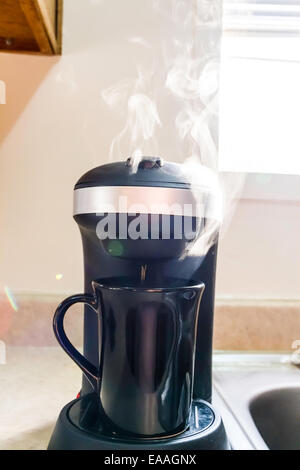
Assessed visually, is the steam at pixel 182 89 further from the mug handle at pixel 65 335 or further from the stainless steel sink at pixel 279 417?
the mug handle at pixel 65 335

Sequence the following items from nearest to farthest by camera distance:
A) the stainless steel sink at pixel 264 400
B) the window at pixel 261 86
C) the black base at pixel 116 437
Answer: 1. the black base at pixel 116 437
2. the stainless steel sink at pixel 264 400
3. the window at pixel 261 86

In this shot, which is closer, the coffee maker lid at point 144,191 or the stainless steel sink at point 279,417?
the coffee maker lid at point 144,191

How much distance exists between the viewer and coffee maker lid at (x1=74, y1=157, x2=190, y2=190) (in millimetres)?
411

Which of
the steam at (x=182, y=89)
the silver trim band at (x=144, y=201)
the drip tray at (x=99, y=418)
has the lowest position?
the drip tray at (x=99, y=418)

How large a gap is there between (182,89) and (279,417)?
0.68 metres

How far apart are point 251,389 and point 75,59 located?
A: 75cm

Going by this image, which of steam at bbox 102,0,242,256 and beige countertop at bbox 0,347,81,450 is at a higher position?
steam at bbox 102,0,242,256

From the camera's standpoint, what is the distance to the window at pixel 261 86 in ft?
3.09

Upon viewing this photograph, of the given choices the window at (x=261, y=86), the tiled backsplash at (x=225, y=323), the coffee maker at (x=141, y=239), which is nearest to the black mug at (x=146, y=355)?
the coffee maker at (x=141, y=239)

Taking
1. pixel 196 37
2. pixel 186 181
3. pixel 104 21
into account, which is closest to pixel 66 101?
pixel 104 21

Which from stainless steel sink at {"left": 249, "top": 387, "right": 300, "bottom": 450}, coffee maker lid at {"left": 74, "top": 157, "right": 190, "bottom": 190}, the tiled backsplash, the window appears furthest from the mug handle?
the window

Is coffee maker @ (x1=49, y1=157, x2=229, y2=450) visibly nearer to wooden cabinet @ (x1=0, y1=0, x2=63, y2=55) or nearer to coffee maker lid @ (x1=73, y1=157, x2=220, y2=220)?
coffee maker lid @ (x1=73, y1=157, x2=220, y2=220)

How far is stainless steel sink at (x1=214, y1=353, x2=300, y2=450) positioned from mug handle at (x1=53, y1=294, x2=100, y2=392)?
0.18 meters
